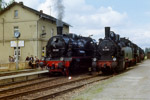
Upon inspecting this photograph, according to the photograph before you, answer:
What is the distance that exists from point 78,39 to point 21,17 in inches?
616

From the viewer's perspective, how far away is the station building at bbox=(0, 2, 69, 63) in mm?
28656

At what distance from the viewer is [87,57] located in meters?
17.7

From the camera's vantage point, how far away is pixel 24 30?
29.6 metres

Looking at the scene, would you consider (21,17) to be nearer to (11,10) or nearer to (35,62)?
(11,10)

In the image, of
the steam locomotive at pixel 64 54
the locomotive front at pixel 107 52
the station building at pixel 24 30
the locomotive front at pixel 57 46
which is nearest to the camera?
the steam locomotive at pixel 64 54

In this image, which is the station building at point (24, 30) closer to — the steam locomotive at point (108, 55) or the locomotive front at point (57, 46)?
the locomotive front at point (57, 46)

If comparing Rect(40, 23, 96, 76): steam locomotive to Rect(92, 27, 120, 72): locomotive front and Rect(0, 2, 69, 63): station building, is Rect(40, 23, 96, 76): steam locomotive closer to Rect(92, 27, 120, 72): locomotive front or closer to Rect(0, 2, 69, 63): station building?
Rect(92, 27, 120, 72): locomotive front

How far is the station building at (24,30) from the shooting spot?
28656 millimetres

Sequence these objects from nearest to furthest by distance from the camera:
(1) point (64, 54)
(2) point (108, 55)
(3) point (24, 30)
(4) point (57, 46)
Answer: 1. (1) point (64, 54)
2. (4) point (57, 46)
3. (2) point (108, 55)
4. (3) point (24, 30)

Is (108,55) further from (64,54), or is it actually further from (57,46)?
(57,46)

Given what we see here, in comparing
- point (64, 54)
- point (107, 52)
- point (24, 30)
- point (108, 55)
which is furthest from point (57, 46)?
point (24, 30)

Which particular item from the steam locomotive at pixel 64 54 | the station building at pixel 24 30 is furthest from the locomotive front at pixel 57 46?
the station building at pixel 24 30

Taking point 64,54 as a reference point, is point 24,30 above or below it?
above

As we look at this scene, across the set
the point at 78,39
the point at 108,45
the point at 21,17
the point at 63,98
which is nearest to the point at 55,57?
the point at 78,39
